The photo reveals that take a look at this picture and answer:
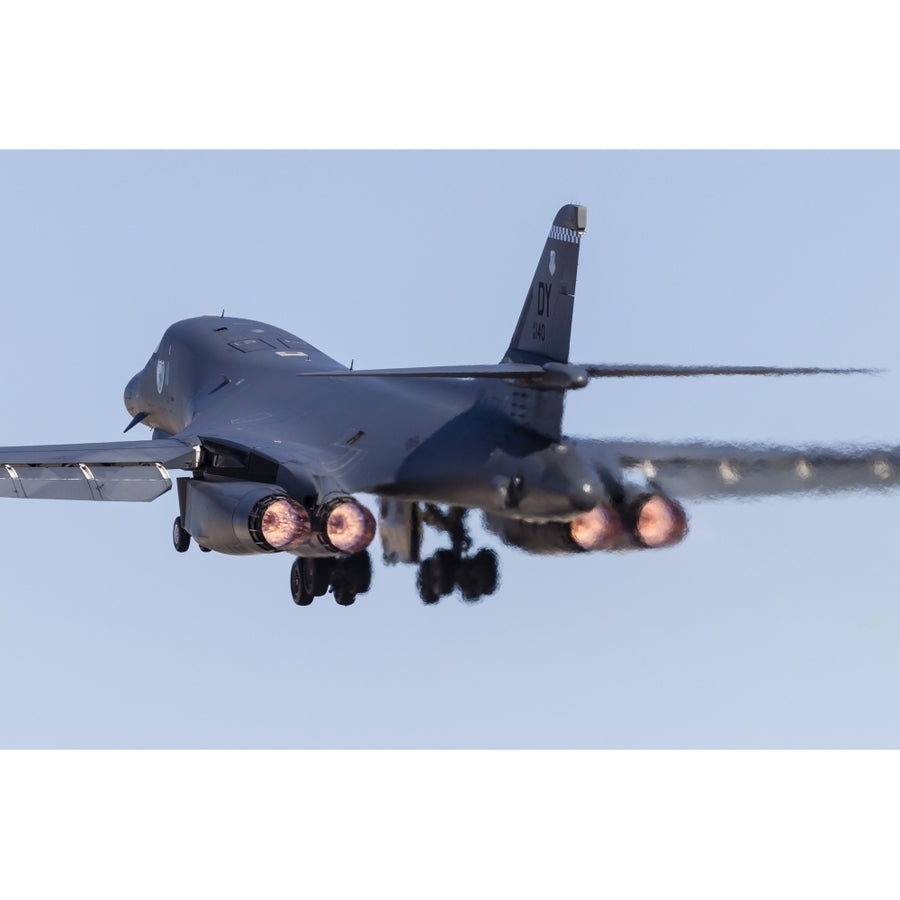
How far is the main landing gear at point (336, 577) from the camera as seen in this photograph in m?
34.6

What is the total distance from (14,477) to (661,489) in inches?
437

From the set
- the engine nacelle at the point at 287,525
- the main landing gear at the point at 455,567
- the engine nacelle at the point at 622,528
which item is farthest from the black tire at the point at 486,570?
the engine nacelle at the point at 287,525

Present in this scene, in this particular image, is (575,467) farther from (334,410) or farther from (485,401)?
(334,410)

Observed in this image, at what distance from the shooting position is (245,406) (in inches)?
1458

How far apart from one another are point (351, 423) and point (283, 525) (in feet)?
12.3

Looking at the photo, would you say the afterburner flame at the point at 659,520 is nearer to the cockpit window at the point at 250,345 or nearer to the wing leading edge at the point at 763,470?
the wing leading edge at the point at 763,470

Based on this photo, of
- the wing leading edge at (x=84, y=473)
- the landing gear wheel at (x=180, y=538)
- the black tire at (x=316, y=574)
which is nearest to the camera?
the wing leading edge at (x=84, y=473)

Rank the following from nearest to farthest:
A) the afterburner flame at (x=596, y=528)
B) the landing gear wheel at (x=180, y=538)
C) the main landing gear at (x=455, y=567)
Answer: the afterburner flame at (x=596, y=528) → the main landing gear at (x=455, y=567) → the landing gear wheel at (x=180, y=538)

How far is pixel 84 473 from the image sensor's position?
33.4m

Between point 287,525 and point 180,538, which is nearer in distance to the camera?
point 287,525

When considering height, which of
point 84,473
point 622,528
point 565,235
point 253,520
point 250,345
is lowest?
point 253,520

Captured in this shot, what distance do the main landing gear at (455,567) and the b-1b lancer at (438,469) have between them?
0.04 meters

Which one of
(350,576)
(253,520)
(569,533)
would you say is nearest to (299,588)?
(350,576)

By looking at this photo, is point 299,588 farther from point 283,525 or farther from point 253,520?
point 253,520
